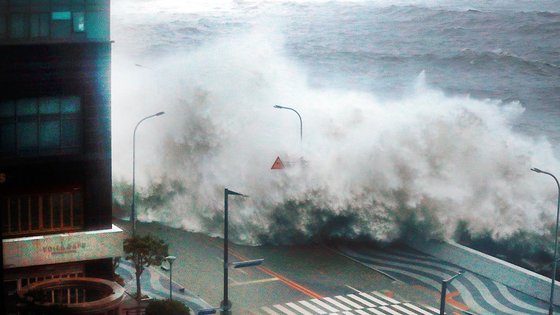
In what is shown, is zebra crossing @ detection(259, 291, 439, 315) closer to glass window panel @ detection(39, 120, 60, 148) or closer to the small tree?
the small tree

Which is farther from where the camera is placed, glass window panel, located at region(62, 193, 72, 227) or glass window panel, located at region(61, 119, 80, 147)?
glass window panel, located at region(62, 193, 72, 227)

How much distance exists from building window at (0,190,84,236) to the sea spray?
2157 cm

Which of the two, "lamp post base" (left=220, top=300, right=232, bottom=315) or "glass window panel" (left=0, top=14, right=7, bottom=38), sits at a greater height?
"glass window panel" (left=0, top=14, right=7, bottom=38)

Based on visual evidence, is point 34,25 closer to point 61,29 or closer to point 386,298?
point 61,29

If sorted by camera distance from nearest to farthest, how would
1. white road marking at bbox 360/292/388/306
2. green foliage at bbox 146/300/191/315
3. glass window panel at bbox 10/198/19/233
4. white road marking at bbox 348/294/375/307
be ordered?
glass window panel at bbox 10/198/19/233 < green foliage at bbox 146/300/191/315 < white road marking at bbox 348/294/375/307 < white road marking at bbox 360/292/388/306

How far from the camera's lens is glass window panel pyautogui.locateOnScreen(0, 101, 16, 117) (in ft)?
156

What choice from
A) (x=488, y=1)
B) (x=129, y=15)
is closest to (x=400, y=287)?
(x=129, y=15)

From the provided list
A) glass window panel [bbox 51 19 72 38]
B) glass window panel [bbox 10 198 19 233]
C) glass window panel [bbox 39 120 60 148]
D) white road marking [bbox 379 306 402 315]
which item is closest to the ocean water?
white road marking [bbox 379 306 402 315]

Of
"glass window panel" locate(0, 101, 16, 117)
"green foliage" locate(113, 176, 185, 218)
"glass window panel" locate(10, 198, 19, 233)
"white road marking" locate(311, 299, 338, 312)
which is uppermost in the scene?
"glass window panel" locate(0, 101, 16, 117)

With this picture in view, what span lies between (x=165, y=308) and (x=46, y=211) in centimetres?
740

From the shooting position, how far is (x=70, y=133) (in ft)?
163

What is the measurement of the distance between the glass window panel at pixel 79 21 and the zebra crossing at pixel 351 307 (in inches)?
740

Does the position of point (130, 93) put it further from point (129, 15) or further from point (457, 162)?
point (129, 15)

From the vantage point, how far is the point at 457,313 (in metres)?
57.6
